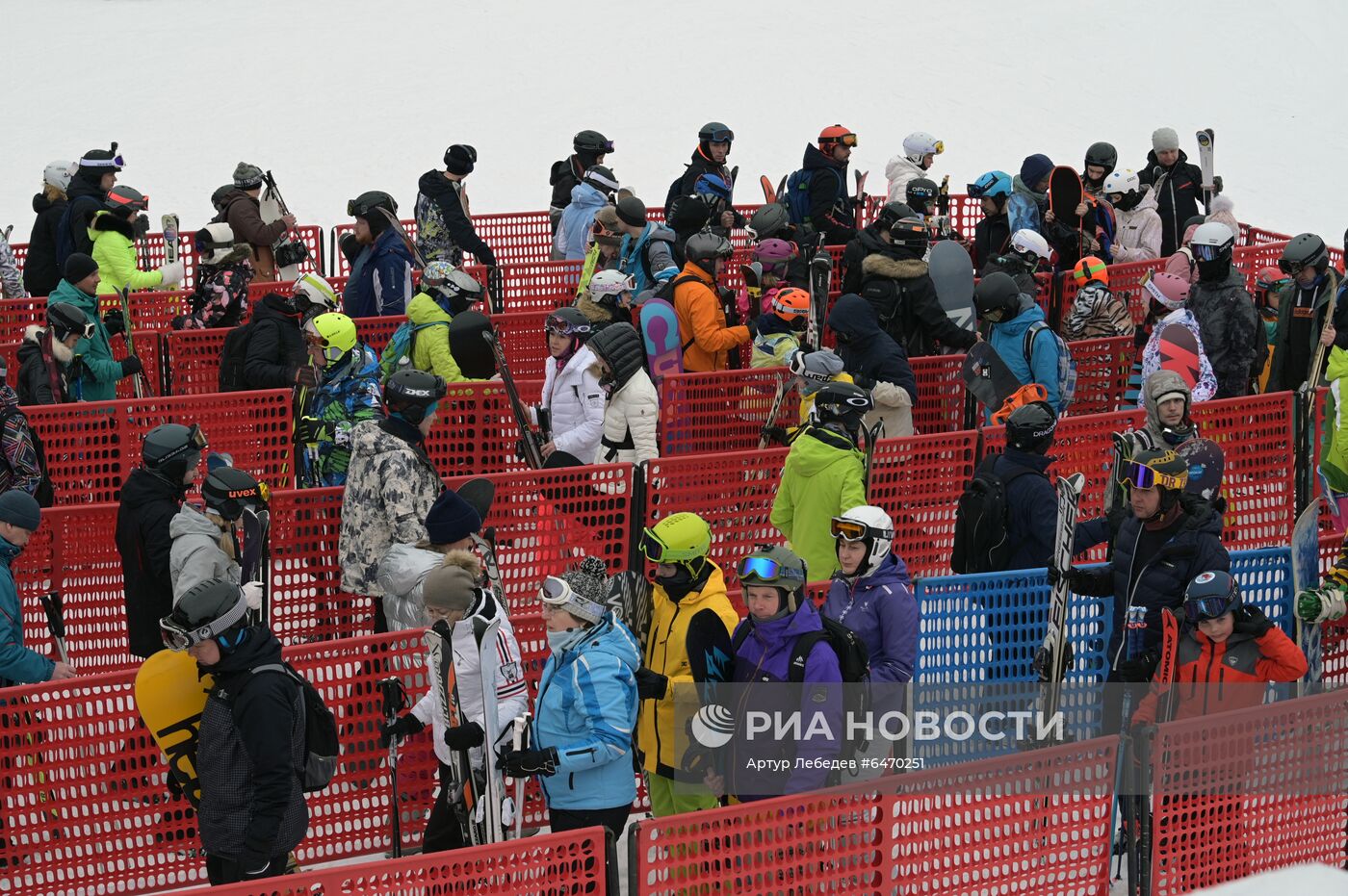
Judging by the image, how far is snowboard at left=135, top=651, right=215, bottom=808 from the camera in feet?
19.6

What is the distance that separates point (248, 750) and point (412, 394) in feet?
8.40

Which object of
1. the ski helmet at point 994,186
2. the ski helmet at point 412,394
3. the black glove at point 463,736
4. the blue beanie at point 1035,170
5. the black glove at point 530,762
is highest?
the blue beanie at point 1035,170

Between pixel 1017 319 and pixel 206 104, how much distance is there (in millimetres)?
19215

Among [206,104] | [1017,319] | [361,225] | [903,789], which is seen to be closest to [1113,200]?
[1017,319]

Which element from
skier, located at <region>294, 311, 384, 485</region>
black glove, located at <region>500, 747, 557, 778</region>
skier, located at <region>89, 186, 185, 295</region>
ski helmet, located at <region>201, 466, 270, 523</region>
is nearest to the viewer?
black glove, located at <region>500, 747, 557, 778</region>

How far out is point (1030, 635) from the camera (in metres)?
7.85

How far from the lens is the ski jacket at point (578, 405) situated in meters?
9.48

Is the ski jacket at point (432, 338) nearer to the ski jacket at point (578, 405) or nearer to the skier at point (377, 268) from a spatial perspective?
the ski jacket at point (578, 405)

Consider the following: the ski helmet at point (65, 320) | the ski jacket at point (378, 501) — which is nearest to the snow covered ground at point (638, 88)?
the ski helmet at point (65, 320)

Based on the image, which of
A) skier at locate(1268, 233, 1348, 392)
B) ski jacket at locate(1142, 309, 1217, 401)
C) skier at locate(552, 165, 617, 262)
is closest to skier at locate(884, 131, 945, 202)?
skier at locate(552, 165, 617, 262)

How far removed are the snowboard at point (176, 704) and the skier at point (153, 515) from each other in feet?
5.67

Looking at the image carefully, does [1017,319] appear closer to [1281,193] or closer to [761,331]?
[761,331]

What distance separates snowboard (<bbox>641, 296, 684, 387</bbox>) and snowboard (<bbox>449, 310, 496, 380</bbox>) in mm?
957

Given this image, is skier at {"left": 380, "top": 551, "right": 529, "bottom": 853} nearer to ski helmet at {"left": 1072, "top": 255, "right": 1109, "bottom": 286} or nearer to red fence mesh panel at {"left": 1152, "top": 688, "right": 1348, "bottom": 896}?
red fence mesh panel at {"left": 1152, "top": 688, "right": 1348, "bottom": 896}
